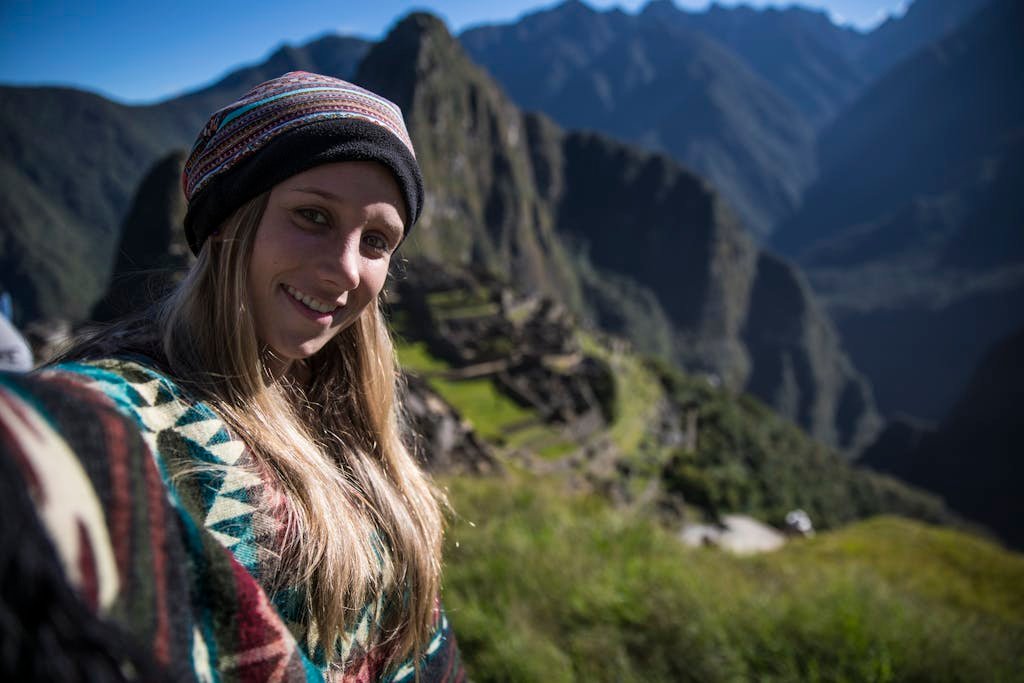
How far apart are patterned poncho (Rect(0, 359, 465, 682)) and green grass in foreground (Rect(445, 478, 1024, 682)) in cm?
155

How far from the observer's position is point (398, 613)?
1464mm

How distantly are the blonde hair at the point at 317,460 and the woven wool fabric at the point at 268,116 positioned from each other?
0.38ft

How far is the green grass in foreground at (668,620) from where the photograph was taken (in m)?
3.23

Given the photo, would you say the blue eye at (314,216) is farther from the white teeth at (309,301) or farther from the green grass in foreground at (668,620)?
the green grass in foreground at (668,620)

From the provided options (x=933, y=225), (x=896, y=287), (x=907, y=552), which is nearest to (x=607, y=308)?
(x=896, y=287)

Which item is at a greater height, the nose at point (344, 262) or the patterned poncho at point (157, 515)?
the nose at point (344, 262)

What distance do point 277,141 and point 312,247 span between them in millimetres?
224

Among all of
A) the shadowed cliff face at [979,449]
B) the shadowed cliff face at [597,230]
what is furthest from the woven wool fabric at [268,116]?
the shadowed cliff face at [979,449]

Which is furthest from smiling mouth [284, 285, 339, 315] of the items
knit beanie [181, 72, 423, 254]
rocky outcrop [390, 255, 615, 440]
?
rocky outcrop [390, 255, 615, 440]

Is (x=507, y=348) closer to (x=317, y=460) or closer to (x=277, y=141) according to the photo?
(x=317, y=460)

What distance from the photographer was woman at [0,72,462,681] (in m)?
0.90

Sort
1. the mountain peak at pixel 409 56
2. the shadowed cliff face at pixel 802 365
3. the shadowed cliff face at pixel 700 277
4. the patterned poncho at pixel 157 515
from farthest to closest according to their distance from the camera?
the shadowed cliff face at pixel 700 277 < the shadowed cliff face at pixel 802 365 < the mountain peak at pixel 409 56 < the patterned poncho at pixel 157 515

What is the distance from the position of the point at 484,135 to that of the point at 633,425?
11632cm

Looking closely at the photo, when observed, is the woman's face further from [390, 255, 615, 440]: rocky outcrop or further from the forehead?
[390, 255, 615, 440]: rocky outcrop
